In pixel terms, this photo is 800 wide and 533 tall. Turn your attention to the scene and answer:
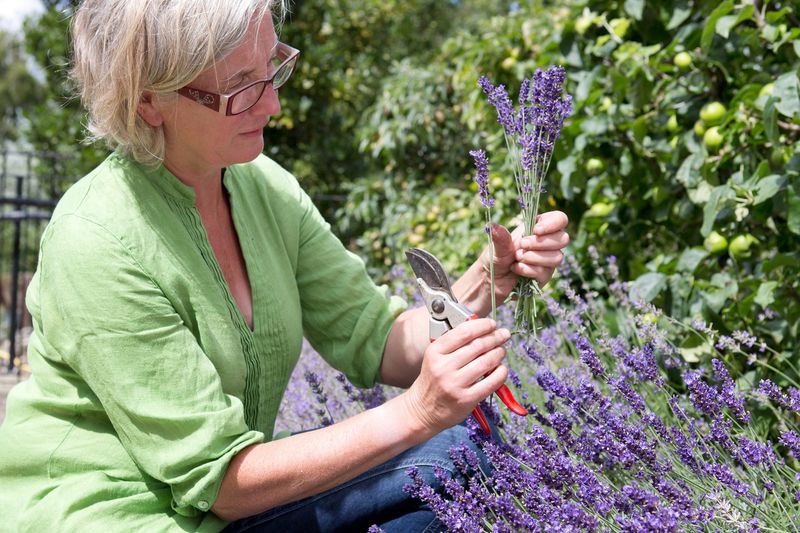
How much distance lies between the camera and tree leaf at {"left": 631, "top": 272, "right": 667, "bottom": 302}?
7.63 feet

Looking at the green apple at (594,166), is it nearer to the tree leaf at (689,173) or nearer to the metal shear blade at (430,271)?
the tree leaf at (689,173)

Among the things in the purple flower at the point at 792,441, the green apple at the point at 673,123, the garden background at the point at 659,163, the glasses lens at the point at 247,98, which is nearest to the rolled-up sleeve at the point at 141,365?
the glasses lens at the point at 247,98

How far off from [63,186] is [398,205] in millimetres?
3195

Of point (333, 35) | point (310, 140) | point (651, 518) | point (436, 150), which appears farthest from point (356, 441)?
point (333, 35)

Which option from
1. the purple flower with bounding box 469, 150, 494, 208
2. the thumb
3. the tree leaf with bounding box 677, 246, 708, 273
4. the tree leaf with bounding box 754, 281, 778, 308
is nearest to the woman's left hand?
the thumb

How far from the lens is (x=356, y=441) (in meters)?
1.48

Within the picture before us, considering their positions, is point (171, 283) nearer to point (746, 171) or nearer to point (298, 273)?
point (298, 273)

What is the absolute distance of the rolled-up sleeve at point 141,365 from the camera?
149 cm

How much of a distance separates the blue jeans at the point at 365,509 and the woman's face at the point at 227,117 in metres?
0.63

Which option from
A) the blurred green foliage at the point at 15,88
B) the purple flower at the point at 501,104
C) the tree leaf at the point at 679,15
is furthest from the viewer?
the blurred green foliage at the point at 15,88

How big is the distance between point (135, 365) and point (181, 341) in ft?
0.28

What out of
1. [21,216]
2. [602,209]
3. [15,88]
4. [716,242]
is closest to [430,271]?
[716,242]

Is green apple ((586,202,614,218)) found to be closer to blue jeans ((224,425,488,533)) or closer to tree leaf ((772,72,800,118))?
tree leaf ((772,72,800,118))

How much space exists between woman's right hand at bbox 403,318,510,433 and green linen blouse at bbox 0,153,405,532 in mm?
338
